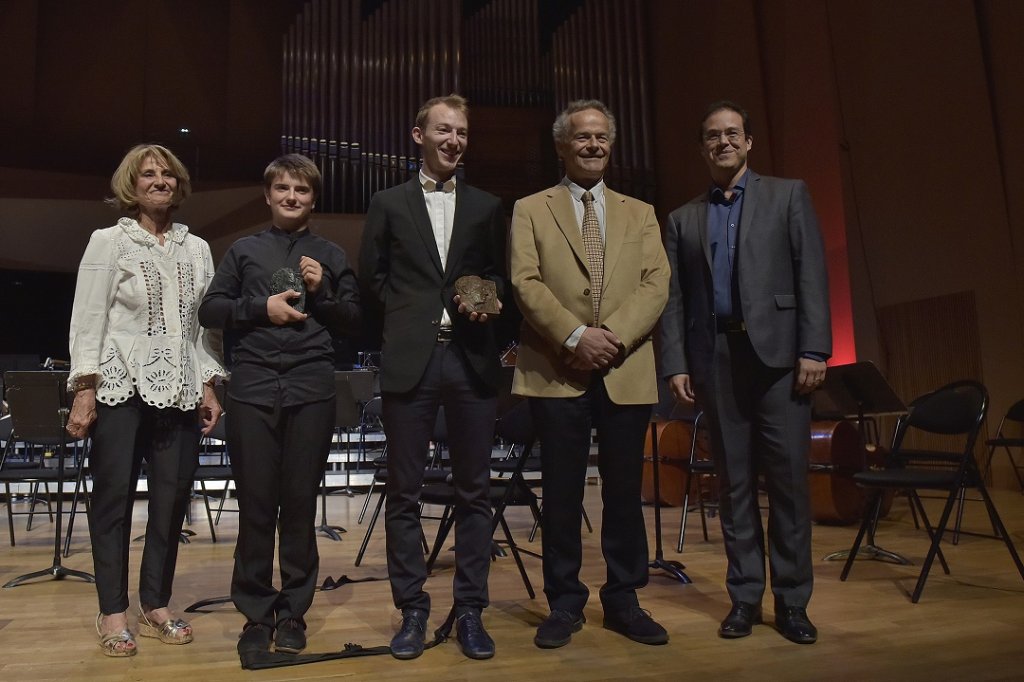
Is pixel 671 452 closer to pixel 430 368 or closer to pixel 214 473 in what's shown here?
pixel 214 473

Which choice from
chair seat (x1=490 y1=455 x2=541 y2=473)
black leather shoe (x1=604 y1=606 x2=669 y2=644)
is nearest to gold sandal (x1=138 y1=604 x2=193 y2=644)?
black leather shoe (x1=604 y1=606 x2=669 y2=644)

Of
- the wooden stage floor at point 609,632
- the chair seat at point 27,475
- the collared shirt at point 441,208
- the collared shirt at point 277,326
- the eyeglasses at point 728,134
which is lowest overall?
the wooden stage floor at point 609,632

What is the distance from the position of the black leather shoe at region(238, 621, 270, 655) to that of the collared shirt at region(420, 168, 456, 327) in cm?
115

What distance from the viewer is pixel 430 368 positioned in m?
2.30

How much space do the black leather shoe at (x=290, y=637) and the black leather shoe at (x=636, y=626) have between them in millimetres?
871

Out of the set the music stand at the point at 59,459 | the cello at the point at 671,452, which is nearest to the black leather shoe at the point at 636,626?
the music stand at the point at 59,459

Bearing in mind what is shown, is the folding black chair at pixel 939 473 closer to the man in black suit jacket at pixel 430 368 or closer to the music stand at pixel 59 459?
the man in black suit jacket at pixel 430 368

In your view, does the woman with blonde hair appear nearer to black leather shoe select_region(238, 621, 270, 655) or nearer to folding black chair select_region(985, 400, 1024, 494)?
black leather shoe select_region(238, 621, 270, 655)

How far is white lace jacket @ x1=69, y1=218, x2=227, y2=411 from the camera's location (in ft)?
7.65

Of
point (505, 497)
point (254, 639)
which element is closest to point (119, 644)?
point (254, 639)

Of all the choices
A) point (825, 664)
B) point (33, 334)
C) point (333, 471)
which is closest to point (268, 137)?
point (33, 334)

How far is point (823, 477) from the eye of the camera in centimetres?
465

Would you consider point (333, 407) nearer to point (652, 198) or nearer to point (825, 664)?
point (825, 664)

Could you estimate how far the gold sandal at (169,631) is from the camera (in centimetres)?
238
